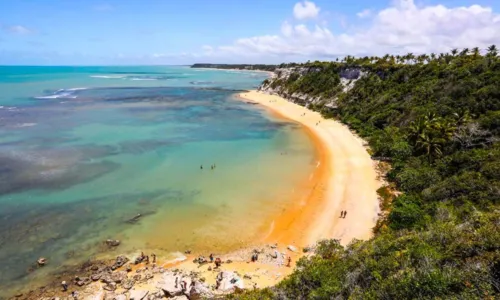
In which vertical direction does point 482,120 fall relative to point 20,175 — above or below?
above

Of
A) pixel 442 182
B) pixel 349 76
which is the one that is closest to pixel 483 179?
pixel 442 182

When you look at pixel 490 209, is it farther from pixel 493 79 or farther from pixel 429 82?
pixel 429 82

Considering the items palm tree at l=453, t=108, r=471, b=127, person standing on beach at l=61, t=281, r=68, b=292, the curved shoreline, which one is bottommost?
person standing on beach at l=61, t=281, r=68, b=292

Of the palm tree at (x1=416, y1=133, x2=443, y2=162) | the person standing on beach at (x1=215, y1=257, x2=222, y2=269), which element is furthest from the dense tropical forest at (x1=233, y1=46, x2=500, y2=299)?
the person standing on beach at (x1=215, y1=257, x2=222, y2=269)

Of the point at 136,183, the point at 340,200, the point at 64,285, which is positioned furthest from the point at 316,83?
the point at 64,285

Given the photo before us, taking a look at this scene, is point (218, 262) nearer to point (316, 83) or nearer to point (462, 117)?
point (462, 117)

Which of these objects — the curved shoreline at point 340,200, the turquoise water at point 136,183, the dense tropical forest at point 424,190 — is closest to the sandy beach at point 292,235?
the curved shoreline at point 340,200

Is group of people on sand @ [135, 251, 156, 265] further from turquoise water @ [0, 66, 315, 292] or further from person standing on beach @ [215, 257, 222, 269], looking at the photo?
person standing on beach @ [215, 257, 222, 269]
